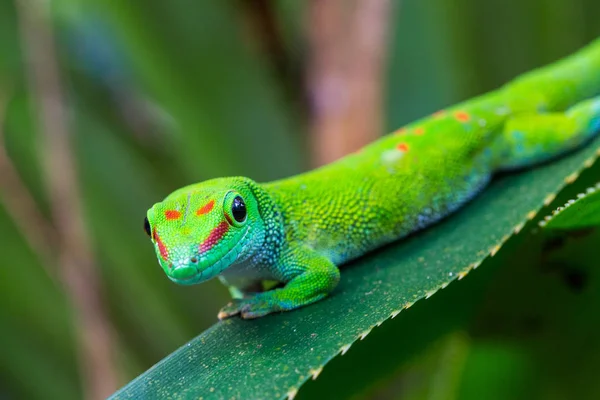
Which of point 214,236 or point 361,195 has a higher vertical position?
point 214,236

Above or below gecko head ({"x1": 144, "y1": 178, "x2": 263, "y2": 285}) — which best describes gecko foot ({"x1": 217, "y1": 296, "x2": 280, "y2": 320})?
below

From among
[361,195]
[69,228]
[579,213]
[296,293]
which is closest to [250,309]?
[296,293]

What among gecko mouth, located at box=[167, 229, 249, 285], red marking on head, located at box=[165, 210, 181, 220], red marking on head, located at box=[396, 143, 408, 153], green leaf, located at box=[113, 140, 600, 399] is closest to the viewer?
green leaf, located at box=[113, 140, 600, 399]

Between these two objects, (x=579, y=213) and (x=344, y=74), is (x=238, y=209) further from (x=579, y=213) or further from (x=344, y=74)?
(x=344, y=74)

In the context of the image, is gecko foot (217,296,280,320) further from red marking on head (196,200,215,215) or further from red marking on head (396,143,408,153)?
red marking on head (396,143,408,153)

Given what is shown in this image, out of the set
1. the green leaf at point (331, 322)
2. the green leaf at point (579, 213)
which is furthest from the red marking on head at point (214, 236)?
the green leaf at point (579, 213)

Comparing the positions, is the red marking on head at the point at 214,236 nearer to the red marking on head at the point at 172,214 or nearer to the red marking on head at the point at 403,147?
the red marking on head at the point at 172,214

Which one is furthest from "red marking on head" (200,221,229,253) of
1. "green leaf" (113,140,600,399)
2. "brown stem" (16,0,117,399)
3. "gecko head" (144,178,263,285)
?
"brown stem" (16,0,117,399)
